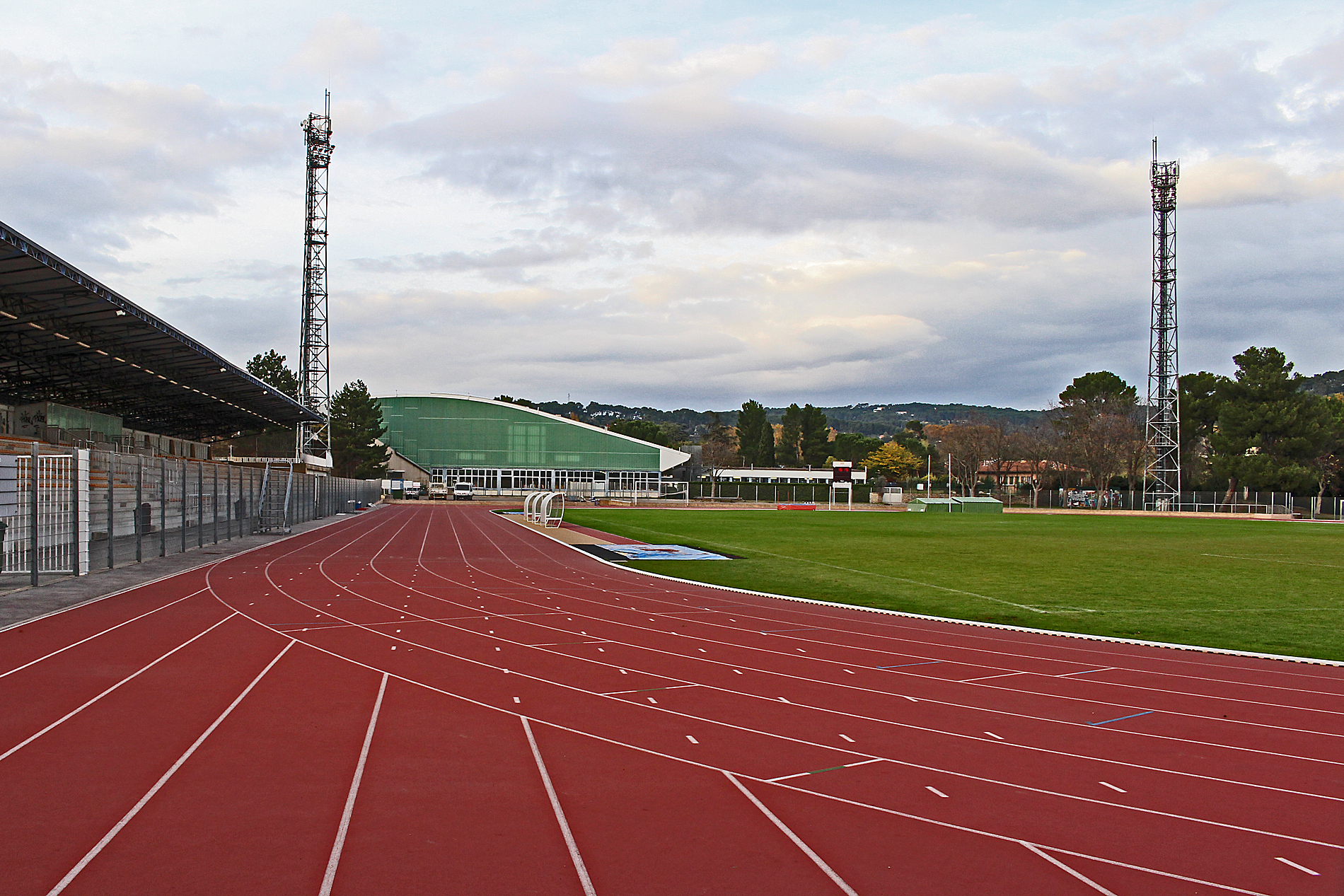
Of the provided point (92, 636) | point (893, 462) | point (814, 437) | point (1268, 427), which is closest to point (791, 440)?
point (814, 437)

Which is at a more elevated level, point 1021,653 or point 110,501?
point 110,501

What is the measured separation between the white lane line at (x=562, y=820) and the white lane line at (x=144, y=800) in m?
2.77

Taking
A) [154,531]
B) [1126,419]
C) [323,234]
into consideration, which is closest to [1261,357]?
[1126,419]

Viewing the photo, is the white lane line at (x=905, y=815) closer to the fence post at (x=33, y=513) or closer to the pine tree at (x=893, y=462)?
the fence post at (x=33, y=513)

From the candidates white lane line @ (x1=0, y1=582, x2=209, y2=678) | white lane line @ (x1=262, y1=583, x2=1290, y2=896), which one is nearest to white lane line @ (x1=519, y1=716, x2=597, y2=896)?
white lane line @ (x1=262, y1=583, x2=1290, y2=896)

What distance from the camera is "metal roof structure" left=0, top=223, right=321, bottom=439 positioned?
23500 millimetres

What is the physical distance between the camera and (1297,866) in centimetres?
550

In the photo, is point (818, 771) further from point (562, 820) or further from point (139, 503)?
point (139, 503)

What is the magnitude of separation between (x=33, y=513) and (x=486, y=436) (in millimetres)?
80563

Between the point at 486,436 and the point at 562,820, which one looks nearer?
the point at 562,820

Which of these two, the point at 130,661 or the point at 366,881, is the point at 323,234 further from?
the point at 366,881

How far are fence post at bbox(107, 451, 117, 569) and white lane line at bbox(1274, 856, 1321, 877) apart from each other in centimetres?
1924

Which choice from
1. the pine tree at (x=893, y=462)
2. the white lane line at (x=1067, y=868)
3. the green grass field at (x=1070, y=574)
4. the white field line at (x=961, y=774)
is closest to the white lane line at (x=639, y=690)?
the white field line at (x=961, y=774)

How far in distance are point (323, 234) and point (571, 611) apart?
5819cm
